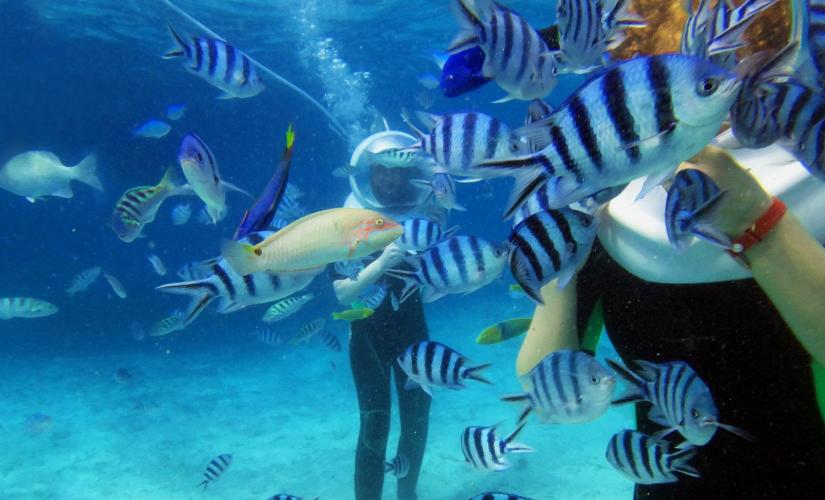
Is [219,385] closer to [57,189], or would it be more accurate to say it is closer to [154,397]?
[154,397]

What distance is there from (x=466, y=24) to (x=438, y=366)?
7.53 feet

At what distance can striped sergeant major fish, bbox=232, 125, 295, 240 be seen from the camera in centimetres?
170

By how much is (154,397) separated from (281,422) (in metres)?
4.22

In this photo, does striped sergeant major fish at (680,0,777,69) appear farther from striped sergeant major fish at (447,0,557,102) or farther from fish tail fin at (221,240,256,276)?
fish tail fin at (221,240,256,276)

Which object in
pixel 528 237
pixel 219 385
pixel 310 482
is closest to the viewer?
pixel 528 237

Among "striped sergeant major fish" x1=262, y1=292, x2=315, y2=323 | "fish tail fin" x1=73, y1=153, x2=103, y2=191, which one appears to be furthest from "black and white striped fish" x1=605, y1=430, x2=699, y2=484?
"fish tail fin" x1=73, y1=153, x2=103, y2=191

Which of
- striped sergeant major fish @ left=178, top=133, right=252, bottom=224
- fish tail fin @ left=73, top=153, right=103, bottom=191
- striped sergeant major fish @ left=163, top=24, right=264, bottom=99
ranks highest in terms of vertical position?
fish tail fin @ left=73, top=153, right=103, bottom=191

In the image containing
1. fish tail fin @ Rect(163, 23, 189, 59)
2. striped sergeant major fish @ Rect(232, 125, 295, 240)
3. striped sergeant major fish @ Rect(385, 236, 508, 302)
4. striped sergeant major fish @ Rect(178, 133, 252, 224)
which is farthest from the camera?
fish tail fin @ Rect(163, 23, 189, 59)

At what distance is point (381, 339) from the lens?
5.83 meters

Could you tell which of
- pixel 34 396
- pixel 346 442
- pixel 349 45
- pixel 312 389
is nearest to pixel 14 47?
pixel 349 45

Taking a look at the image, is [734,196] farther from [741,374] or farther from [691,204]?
[741,374]

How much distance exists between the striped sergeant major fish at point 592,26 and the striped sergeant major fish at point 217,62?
293cm

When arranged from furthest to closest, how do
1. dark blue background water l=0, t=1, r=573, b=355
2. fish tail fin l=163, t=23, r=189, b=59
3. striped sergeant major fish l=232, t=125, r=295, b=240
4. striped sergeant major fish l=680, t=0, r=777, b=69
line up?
dark blue background water l=0, t=1, r=573, b=355 → fish tail fin l=163, t=23, r=189, b=59 → striped sergeant major fish l=232, t=125, r=295, b=240 → striped sergeant major fish l=680, t=0, r=777, b=69

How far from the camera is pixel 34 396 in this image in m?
13.2
